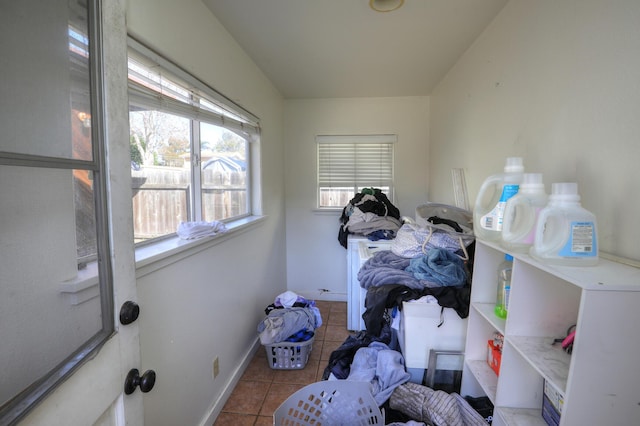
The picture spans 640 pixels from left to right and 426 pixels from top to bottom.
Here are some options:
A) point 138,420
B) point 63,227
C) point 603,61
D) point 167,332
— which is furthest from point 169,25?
point 603,61

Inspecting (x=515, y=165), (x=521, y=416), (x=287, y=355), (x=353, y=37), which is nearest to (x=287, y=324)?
(x=287, y=355)

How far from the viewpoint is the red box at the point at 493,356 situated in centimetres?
110

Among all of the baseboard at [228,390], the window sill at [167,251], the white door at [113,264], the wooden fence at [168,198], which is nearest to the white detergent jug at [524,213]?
the white door at [113,264]

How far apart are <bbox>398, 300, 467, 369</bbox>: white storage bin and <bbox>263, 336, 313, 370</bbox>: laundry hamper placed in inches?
38.1

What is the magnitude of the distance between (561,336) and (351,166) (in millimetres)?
2581

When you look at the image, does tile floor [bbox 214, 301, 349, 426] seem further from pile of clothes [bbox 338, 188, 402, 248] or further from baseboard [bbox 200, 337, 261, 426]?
pile of clothes [bbox 338, 188, 402, 248]

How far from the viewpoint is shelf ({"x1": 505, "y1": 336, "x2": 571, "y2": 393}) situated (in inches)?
28.1

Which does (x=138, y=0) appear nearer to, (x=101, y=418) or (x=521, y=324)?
(x=101, y=418)

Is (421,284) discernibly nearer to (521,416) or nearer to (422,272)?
(422,272)

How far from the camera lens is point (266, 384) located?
1968 millimetres

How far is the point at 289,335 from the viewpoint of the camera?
6.83 ft

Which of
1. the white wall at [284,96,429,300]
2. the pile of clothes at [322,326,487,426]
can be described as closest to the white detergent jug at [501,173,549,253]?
the pile of clothes at [322,326,487,426]

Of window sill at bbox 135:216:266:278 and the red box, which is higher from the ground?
window sill at bbox 135:216:266:278

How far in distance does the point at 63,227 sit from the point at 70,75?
283 millimetres
